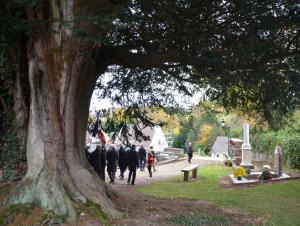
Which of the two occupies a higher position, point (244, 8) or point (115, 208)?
point (244, 8)

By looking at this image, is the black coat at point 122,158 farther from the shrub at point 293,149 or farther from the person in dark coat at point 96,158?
the shrub at point 293,149

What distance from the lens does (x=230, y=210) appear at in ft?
43.2

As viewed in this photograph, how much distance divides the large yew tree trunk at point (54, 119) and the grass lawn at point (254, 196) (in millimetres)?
4599

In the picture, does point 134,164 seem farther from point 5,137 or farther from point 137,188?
point 5,137

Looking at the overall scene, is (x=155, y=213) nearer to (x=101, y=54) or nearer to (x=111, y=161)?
(x=101, y=54)

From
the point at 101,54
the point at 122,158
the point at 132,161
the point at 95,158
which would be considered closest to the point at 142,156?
the point at 122,158

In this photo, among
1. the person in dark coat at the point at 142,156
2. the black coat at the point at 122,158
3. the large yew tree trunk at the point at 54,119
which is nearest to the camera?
the large yew tree trunk at the point at 54,119

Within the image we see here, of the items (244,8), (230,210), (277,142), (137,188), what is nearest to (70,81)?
(244,8)

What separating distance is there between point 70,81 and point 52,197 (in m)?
2.54

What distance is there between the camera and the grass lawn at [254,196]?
1281 centimetres

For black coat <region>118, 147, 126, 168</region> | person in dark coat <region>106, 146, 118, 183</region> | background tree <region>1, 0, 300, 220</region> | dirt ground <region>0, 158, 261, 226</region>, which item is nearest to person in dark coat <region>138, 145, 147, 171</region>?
black coat <region>118, 147, 126, 168</region>

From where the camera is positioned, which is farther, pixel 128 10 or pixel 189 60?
pixel 189 60

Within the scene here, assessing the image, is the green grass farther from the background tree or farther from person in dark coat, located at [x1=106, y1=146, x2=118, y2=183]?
person in dark coat, located at [x1=106, y1=146, x2=118, y2=183]

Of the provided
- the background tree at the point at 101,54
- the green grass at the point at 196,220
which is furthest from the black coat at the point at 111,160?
the green grass at the point at 196,220
